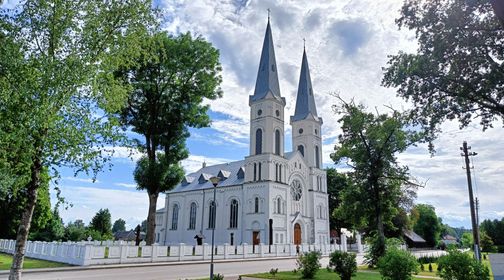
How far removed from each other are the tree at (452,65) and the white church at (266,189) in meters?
26.9

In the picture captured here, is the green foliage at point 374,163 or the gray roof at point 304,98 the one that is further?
the gray roof at point 304,98

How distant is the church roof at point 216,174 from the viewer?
48694 millimetres

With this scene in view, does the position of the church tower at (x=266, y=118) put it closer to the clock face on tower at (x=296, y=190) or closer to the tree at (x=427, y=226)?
the clock face on tower at (x=296, y=190)

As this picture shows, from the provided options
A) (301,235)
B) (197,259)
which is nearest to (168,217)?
(301,235)

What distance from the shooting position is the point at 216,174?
53750mm

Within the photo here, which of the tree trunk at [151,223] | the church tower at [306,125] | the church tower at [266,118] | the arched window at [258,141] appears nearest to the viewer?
the tree trunk at [151,223]

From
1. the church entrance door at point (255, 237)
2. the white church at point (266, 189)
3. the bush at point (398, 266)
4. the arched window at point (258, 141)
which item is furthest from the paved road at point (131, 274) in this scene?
the arched window at point (258, 141)

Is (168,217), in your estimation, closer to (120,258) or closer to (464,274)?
(120,258)

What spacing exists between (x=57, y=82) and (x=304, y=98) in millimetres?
46746

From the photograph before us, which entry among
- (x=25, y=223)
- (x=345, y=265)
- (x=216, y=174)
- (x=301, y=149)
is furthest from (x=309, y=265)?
(x=216, y=174)

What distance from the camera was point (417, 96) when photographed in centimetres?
1591

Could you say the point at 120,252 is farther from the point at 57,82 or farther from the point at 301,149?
the point at 301,149

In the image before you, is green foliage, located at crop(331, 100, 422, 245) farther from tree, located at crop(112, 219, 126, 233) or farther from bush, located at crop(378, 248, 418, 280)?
tree, located at crop(112, 219, 126, 233)

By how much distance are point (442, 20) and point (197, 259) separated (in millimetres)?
22000
